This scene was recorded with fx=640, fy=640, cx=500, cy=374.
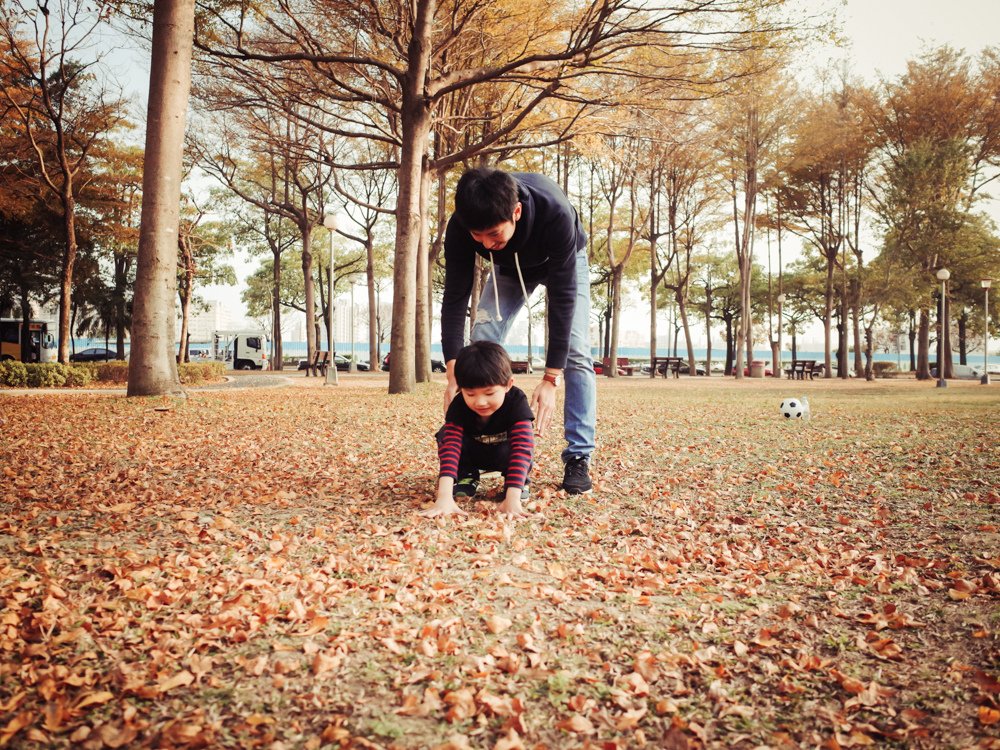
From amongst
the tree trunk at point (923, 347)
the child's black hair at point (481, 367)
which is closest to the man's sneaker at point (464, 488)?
the child's black hair at point (481, 367)

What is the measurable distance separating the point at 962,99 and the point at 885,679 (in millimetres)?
28301

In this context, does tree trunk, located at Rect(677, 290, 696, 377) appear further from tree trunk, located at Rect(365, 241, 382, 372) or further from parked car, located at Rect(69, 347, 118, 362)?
parked car, located at Rect(69, 347, 118, 362)

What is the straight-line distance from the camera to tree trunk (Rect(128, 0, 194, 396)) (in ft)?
26.5

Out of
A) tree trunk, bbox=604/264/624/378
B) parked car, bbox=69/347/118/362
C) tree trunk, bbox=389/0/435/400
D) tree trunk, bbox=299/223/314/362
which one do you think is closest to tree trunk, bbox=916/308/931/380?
tree trunk, bbox=604/264/624/378

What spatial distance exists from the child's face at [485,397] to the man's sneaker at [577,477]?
86 cm

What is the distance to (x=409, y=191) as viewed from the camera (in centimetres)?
1128

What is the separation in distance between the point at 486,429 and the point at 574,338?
0.76 metres

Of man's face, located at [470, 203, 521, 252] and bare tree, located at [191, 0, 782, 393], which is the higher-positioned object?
bare tree, located at [191, 0, 782, 393]

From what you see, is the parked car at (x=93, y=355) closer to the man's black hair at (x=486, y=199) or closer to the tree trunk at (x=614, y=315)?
the tree trunk at (x=614, y=315)

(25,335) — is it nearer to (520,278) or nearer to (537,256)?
(520,278)

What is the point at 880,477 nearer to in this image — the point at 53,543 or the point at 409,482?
the point at 409,482

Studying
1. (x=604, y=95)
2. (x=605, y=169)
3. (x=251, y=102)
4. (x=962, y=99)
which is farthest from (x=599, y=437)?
(x=962, y=99)

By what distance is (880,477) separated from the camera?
4.55 m

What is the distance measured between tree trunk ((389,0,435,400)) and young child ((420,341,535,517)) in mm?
7941
